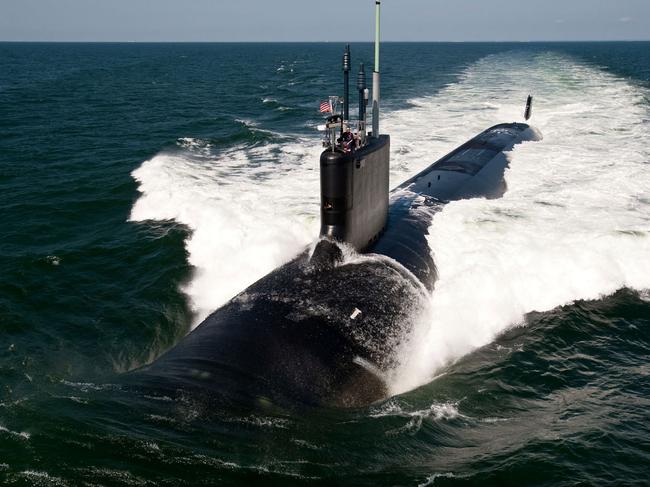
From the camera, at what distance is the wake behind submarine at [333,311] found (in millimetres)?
8805

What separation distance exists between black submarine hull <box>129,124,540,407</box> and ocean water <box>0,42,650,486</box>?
17.7 inches

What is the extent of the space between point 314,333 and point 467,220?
28.9 feet

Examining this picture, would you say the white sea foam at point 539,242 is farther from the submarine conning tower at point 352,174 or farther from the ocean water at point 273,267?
the submarine conning tower at point 352,174

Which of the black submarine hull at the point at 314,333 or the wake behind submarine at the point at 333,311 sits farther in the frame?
the wake behind submarine at the point at 333,311

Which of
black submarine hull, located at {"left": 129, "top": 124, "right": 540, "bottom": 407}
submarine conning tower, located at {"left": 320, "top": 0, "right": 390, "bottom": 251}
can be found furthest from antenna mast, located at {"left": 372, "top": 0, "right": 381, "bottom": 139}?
black submarine hull, located at {"left": 129, "top": 124, "right": 540, "bottom": 407}

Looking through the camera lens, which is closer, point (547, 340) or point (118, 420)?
point (118, 420)

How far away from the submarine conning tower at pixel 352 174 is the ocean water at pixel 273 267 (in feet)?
8.03

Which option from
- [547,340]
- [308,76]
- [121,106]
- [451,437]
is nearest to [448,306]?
Answer: [547,340]

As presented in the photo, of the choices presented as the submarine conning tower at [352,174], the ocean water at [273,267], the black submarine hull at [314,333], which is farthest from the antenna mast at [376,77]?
the ocean water at [273,267]

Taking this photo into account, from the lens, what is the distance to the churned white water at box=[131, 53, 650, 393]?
517 inches

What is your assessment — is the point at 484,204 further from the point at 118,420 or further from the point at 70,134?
the point at 70,134

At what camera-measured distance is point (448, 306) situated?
41.6 feet

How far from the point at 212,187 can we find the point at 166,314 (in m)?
9.09

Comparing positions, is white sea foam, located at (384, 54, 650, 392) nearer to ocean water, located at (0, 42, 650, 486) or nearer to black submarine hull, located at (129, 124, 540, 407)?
ocean water, located at (0, 42, 650, 486)
